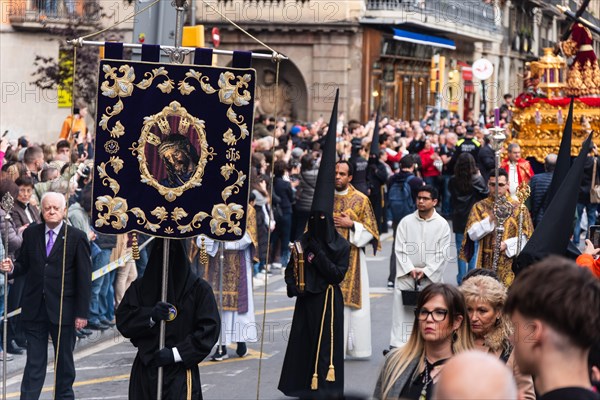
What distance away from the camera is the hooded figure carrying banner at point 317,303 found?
35.6ft

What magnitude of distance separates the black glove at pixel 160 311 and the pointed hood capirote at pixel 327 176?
11.1 feet

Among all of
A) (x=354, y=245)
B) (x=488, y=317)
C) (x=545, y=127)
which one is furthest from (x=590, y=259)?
(x=545, y=127)

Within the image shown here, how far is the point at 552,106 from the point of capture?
19953 mm

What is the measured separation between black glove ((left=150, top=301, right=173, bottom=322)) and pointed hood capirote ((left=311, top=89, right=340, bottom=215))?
3.39m

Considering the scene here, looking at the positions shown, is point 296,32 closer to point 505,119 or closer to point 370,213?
point 505,119

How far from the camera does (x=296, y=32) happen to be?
116ft

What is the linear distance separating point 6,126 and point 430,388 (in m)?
24.5

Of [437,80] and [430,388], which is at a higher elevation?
[437,80]

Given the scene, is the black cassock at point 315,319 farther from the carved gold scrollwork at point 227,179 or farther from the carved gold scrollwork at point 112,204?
the carved gold scrollwork at point 112,204

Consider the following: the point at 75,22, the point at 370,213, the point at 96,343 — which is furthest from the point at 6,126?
the point at 370,213

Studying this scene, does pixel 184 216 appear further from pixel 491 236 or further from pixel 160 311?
pixel 491 236

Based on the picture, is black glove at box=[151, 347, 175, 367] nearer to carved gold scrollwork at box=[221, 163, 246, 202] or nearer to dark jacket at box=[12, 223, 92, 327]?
carved gold scrollwork at box=[221, 163, 246, 202]

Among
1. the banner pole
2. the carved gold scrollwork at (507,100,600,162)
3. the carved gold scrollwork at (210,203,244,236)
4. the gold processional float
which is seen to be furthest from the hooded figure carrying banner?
the carved gold scrollwork at (507,100,600,162)

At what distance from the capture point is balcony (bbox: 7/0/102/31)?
27.7 meters
